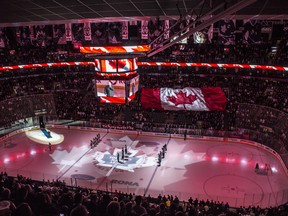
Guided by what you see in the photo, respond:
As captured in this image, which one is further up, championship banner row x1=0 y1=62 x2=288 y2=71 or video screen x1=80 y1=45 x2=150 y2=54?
video screen x1=80 y1=45 x2=150 y2=54

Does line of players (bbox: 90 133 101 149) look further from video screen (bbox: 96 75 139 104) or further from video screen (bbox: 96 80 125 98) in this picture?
video screen (bbox: 96 80 125 98)

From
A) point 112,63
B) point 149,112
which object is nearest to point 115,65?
point 112,63

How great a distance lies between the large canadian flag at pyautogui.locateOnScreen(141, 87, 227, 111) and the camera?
26.4 m

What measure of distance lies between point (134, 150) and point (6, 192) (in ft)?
55.3

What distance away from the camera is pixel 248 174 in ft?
60.5

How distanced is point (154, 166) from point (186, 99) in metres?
9.31

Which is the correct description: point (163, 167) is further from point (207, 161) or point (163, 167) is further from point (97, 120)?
point (97, 120)

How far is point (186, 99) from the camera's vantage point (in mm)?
26938

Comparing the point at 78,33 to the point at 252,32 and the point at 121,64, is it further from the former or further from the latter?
the point at 121,64

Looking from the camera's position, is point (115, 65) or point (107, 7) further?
point (115, 65)

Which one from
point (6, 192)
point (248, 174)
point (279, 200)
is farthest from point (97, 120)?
point (6, 192)

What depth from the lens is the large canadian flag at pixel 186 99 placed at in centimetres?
2636

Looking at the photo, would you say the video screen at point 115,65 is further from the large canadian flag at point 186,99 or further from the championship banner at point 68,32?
the large canadian flag at point 186,99

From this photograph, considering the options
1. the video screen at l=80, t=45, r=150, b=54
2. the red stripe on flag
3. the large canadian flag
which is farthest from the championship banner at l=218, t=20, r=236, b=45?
the video screen at l=80, t=45, r=150, b=54
